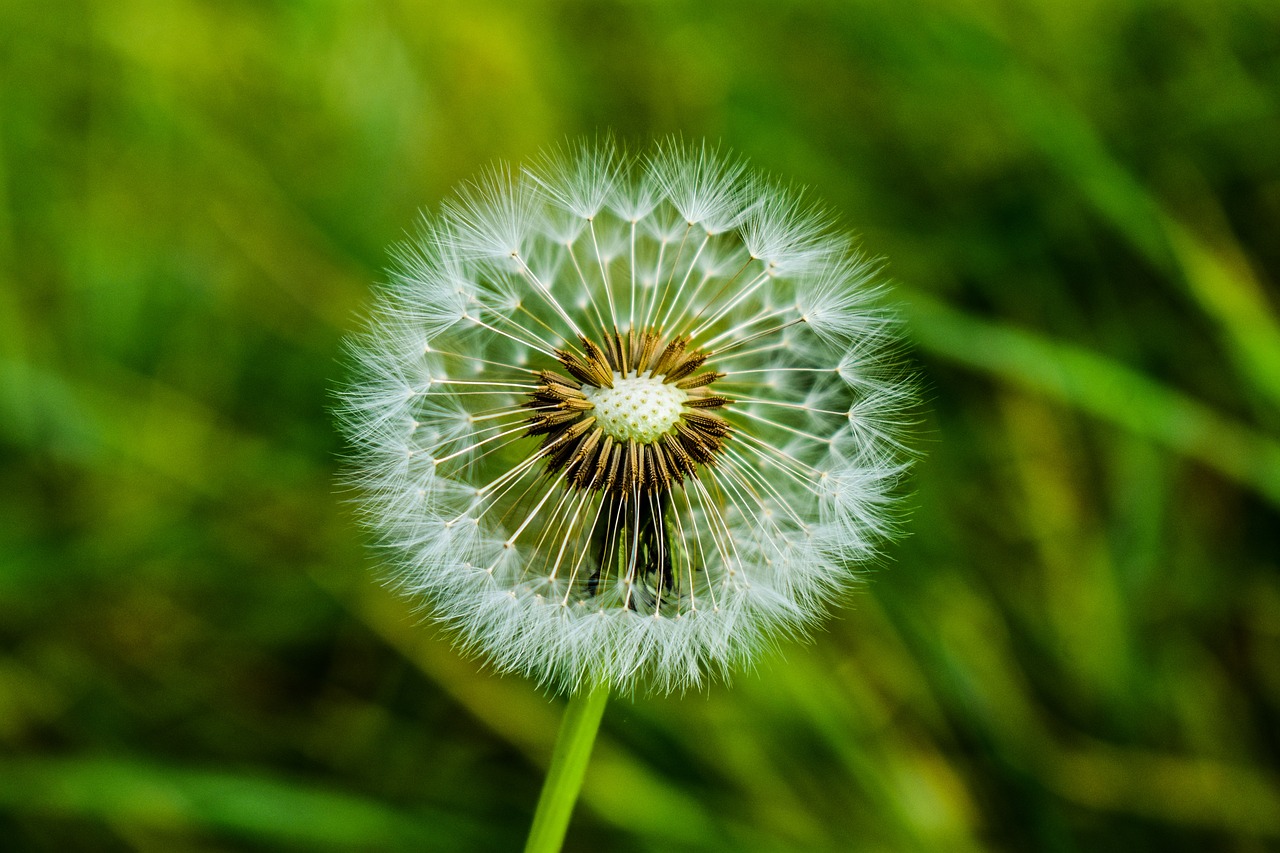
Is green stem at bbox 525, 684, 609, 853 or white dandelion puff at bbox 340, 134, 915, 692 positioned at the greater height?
white dandelion puff at bbox 340, 134, 915, 692

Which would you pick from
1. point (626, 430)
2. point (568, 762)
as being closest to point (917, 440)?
point (626, 430)

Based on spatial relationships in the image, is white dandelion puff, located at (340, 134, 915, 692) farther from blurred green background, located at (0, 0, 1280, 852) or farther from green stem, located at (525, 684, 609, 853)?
blurred green background, located at (0, 0, 1280, 852)

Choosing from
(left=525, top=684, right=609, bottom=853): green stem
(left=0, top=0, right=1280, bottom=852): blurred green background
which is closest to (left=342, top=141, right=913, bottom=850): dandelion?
(left=525, top=684, right=609, bottom=853): green stem

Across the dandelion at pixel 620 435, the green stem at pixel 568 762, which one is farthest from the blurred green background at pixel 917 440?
the green stem at pixel 568 762

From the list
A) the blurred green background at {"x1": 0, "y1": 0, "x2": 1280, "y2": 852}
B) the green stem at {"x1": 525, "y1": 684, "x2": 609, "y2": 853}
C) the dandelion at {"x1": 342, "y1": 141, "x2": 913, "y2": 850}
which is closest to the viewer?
A: the green stem at {"x1": 525, "y1": 684, "x2": 609, "y2": 853}

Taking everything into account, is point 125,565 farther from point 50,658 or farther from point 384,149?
point 384,149

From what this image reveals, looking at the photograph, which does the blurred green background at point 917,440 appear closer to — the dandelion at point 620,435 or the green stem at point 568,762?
the dandelion at point 620,435
